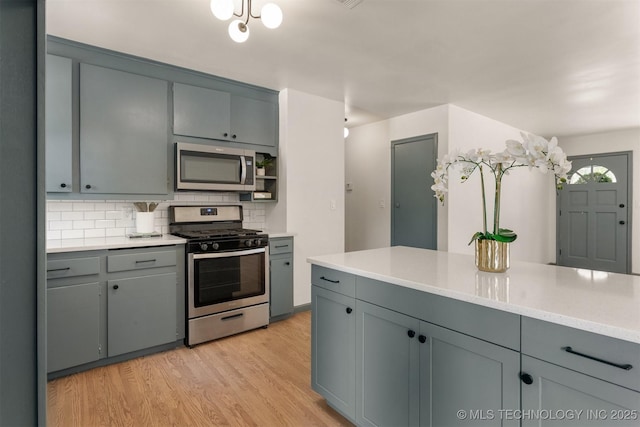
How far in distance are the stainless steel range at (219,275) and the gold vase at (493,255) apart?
218cm

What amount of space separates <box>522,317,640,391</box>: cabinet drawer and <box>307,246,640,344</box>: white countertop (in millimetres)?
39

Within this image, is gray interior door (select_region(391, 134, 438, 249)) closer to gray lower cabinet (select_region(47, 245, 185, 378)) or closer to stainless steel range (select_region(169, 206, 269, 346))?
stainless steel range (select_region(169, 206, 269, 346))

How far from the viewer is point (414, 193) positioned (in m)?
4.84

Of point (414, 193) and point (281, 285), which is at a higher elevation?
point (414, 193)

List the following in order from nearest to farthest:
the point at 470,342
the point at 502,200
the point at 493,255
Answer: the point at 470,342, the point at 493,255, the point at 502,200

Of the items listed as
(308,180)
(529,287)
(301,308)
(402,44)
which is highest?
(402,44)

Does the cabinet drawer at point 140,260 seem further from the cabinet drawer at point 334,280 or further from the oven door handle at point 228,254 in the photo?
the cabinet drawer at point 334,280

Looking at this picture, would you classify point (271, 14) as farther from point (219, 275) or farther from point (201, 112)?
point (219, 275)

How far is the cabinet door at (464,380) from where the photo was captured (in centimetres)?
124

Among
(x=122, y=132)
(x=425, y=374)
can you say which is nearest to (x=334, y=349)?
(x=425, y=374)

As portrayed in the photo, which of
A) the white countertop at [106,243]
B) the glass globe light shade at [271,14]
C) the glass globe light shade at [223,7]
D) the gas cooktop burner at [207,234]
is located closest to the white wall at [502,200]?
the gas cooktop burner at [207,234]

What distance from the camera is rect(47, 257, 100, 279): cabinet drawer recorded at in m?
2.41

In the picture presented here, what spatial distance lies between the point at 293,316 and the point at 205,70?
2.64m

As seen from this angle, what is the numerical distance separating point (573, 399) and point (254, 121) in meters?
3.40
